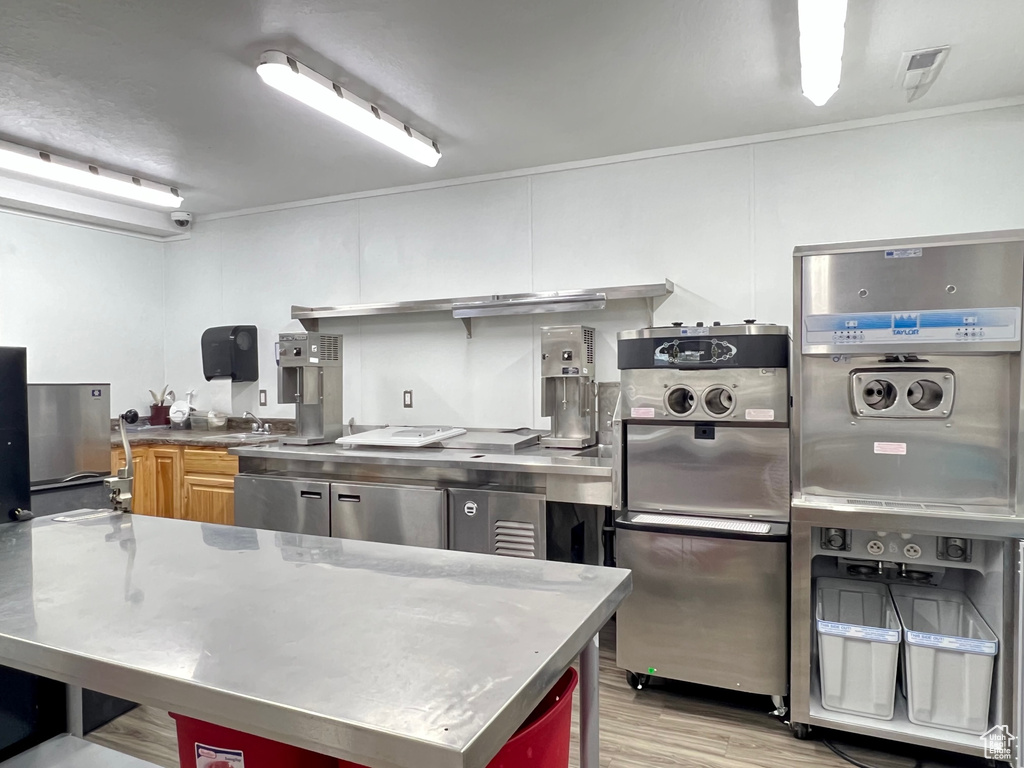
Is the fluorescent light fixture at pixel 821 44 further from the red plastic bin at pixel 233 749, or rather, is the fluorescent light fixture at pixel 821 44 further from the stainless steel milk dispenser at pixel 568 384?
the red plastic bin at pixel 233 749

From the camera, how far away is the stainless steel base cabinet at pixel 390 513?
135 inches

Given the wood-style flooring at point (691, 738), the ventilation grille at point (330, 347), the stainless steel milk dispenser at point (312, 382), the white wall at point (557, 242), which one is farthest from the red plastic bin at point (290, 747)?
the ventilation grille at point (330, 347)

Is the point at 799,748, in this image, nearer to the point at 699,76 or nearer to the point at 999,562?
the point at 999,562

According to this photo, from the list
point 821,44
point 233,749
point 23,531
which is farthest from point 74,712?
point 821,44

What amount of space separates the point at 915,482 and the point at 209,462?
427 centimetres

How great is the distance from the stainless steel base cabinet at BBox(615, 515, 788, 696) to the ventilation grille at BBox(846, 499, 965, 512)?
31cm

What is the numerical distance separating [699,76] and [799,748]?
2.91 m

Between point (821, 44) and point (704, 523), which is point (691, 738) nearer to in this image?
point (704, 523)

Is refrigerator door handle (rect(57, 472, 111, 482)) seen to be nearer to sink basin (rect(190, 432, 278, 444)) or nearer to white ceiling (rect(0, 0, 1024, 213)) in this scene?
sink basin (rect(190, 432, 278, 444))

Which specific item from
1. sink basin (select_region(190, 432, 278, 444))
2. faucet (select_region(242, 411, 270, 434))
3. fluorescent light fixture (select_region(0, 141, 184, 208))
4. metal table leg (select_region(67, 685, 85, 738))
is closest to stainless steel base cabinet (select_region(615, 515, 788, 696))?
metal table leg (select_region(67, 685, 85, 738))

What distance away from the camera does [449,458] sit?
11.1 ft

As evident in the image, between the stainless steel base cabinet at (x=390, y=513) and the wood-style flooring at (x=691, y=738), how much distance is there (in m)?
1.24

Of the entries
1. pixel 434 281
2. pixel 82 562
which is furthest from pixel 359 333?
pixel 82 562

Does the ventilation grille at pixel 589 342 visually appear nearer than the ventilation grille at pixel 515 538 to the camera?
No
